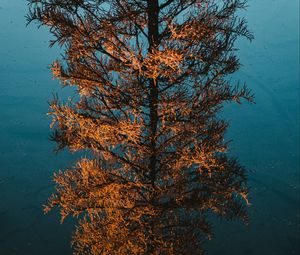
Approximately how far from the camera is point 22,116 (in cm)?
4822

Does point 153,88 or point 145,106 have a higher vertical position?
point 153,88

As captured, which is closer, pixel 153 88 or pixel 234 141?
pixel 153 88

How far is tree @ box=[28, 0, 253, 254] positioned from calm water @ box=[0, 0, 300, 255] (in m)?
5.13

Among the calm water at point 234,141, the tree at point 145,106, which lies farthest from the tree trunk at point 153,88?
the calm water at point 234,141

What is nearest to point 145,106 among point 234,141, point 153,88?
point 153,88

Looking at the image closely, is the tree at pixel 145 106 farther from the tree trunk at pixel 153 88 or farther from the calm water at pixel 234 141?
the calm water at pixel 234 141

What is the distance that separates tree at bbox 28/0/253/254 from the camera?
27.9 ft

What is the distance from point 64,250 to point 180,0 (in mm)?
16668

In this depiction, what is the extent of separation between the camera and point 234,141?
4278 centimetres

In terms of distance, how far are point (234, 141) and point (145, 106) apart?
114ft

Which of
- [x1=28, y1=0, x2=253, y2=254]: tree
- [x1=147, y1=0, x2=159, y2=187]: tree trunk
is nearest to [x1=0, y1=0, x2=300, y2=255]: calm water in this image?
[x1=28, y1=0, x2=253, y2=254]: tree

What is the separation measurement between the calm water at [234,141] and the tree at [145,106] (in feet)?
16.8

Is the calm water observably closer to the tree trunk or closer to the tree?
the tree

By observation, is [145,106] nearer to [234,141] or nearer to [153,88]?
[153,88]
